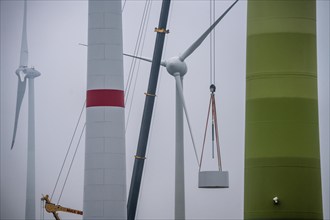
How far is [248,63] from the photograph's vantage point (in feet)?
91.7

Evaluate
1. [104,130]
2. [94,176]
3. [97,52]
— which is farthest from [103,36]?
[94,176]

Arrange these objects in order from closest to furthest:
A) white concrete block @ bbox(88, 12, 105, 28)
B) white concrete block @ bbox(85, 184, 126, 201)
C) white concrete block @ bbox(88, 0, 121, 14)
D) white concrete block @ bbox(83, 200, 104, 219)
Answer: white concrete block @ bbox(83, 200, 104, 219) < white concrete block @ bbox(85, 184, 126, 201) < white concrete block @ bbox(88, 12, 105, 28) < white concrete block @ bbox(88, 0, 121, 14)

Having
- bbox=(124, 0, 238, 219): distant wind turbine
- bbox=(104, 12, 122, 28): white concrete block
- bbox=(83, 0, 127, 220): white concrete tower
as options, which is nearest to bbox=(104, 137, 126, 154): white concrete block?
bbox=(83, 0, 127, 220): white concrete tower

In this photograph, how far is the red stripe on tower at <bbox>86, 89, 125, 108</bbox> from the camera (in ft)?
84.5

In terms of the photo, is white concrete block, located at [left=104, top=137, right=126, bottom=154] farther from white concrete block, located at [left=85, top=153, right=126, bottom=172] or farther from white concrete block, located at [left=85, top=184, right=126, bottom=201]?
white concrete block, located at [left=85, top=184, right=126, bottom=201]

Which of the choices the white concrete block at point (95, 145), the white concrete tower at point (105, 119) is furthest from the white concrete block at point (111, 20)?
the white concrete block at point (95, 145)

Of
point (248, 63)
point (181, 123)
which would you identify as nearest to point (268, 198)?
point (248, 63)

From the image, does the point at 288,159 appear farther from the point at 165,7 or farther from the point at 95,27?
the point at 165,7

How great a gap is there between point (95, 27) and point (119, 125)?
3543 mm

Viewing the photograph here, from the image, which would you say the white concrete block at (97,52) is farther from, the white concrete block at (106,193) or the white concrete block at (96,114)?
the white concrete block at (106,193)

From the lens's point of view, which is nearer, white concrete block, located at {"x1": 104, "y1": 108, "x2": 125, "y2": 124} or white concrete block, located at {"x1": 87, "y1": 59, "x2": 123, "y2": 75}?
white concrete block, located at {"x1": 104, "y1": 108, "x2": 125, "y2": 124}

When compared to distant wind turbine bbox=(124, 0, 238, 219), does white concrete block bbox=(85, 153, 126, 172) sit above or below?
below

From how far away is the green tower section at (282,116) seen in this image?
1041 inches

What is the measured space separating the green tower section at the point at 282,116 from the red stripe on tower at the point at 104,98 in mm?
4994
